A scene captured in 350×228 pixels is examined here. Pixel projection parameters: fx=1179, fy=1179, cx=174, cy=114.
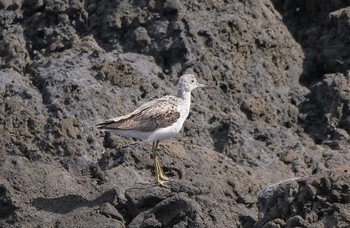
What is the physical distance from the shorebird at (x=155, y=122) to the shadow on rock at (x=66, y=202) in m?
0.79

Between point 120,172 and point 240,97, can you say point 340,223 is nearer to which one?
point 120,172

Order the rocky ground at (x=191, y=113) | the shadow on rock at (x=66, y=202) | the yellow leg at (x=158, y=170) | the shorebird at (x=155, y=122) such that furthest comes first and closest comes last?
the shorebird at (x=155, y=122) < the yellow leg at (x=158, y=170) < the shadow on rock at (x=66, y=202) < the rocky ground at (x=191, y=113)

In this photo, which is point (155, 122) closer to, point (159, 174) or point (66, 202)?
point (159, 174)

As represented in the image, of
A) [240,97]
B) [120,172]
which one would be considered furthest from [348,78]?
[120,172]

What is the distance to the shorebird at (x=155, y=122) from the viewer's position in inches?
550

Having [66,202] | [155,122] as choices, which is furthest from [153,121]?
[66,202]

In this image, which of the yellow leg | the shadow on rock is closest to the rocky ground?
the shadow on rock

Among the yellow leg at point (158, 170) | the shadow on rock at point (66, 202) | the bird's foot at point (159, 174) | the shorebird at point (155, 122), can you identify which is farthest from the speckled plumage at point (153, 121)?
the shadow on rock at point (66, 202)

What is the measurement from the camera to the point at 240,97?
1644 centimetres

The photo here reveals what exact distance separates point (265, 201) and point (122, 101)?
376 cm

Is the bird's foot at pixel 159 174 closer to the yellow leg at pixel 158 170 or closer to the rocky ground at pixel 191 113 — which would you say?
the yellow leg at pixel 158 170

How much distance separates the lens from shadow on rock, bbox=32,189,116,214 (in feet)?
42.4

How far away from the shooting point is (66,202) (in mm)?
13008

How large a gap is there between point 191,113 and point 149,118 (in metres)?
1.79
